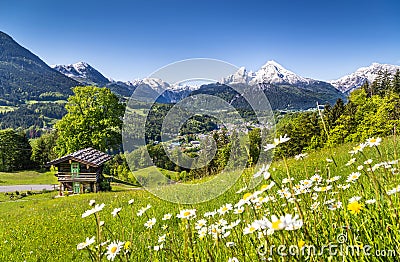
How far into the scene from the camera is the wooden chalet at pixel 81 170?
99.5ft

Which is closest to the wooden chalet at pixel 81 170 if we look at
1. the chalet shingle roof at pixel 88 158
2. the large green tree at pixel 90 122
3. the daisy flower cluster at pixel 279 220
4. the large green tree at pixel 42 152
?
the chalet shingle roof at pixel 88 158

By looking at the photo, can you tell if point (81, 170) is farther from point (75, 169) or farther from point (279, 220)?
point (279, 220)

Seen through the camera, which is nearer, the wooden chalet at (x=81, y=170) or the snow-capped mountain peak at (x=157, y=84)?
the snow-capped mountain peak at (x=157, y=84)

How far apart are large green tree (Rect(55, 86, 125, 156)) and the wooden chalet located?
4.58 m

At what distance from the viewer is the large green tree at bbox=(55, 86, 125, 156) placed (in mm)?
36438

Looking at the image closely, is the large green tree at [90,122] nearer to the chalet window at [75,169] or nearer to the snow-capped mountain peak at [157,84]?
the chalet window at [75,169]

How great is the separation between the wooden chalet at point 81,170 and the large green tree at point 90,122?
180 inches

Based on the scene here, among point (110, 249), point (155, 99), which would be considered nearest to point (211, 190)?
point (155, 99)

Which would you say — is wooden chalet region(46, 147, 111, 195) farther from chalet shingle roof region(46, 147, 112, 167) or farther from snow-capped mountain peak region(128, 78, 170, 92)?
snow-capped mountain peak region(128, 78, 170, 92)

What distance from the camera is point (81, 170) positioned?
31375mm

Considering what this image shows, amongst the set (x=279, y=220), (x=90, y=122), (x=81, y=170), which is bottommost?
(x=81, y=170)

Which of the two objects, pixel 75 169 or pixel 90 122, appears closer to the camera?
pixel 75 169

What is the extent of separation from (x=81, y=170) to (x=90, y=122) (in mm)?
7062

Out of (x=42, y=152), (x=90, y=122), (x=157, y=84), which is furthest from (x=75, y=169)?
(x=42, y=152)
